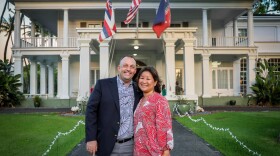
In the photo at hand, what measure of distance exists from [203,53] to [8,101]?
13.7m

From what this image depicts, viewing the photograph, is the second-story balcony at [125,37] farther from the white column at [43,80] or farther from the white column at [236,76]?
the white column at [43,80]

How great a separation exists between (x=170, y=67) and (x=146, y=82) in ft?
43.4

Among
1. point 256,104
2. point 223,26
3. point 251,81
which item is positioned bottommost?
point 256,104

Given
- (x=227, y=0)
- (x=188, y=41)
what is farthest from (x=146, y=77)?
(x=227, y=0)

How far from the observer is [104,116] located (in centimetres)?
380

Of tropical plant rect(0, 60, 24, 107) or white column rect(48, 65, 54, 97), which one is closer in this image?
tropical plant rect(0, 60, 24, 107)

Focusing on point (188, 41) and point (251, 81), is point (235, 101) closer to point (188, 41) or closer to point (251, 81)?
point (251, 81)

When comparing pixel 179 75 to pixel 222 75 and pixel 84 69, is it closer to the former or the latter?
pixel 222 75

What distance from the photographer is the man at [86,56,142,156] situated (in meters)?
3.73

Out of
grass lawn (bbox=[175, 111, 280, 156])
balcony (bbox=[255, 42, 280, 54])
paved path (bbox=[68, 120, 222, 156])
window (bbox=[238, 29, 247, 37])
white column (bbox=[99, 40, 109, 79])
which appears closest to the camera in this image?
paved path (bbox=[68, 120, 222, 156])

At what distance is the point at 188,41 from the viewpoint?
56.2ft

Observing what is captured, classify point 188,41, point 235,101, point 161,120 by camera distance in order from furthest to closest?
point 235,101 < point 188,41 < point 161,120

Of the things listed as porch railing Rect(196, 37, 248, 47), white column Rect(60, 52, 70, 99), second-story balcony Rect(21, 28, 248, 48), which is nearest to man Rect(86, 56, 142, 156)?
second-story balcony Rect(21, 28, 248, 48)

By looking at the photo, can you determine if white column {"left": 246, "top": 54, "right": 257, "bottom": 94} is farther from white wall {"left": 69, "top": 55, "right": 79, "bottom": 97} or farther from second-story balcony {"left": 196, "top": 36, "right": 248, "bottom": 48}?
white wall {"left": 69, "top": 55, "right": 79, "bottom": 97}
